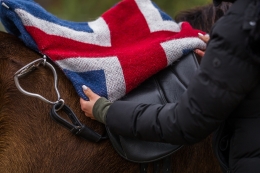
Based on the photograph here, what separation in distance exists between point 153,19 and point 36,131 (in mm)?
775

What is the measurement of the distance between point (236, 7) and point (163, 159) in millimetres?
814

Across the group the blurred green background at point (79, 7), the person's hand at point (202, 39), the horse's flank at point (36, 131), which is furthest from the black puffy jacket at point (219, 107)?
the blurred green background at point (79, 7)

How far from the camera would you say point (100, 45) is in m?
2.11

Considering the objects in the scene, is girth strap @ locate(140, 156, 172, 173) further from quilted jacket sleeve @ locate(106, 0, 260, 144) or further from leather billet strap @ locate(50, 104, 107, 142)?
quilted jacket sleeve @ locate(106, 0, 260, 144)

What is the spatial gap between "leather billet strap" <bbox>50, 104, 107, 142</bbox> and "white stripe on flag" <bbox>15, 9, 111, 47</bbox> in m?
0.31

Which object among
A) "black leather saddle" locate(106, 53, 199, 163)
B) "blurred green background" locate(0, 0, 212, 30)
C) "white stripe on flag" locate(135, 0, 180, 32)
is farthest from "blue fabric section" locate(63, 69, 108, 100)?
"blurred green background" locate(0, 0, 212, 30)

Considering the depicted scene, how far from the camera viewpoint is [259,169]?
172 cm

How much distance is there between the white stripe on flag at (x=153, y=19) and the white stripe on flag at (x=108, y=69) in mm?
370

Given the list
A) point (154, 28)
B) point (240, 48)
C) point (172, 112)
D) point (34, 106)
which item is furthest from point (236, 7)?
point (34, 106)

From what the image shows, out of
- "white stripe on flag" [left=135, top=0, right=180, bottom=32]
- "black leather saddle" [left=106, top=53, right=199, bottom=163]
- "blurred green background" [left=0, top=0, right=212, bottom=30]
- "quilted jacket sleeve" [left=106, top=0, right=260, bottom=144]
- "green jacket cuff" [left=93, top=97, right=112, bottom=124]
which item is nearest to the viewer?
"quilted jacket sleeve" [left=106, top=0, right=260, bottom=144]

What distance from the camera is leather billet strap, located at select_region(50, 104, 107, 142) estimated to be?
190 centimetres

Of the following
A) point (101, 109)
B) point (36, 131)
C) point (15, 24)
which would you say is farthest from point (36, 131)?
point (15, 24)

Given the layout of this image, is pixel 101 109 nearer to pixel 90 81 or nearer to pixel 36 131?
pixel 90 81

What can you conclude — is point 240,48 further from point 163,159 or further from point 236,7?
point 163,159
